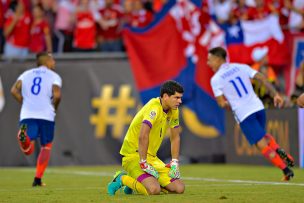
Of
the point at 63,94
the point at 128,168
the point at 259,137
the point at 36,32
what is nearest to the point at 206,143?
the point at 63,94

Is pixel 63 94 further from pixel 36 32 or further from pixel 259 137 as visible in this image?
pixel 259 137

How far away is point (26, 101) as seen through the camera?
47.5 ft

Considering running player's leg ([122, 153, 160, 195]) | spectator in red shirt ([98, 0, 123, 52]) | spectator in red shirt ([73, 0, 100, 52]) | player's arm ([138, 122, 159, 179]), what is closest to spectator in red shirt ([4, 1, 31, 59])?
spectator in red shirt ([73, 0, 100, 52])

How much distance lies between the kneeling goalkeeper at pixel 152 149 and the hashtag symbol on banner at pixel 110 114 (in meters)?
9.78

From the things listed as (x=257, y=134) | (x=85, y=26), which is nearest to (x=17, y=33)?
(x=85, y=26)

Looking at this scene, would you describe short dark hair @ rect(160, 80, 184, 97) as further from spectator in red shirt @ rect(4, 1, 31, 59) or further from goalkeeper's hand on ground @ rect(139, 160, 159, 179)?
spectator in red shirt @ rect(4, 1, 31, 59)

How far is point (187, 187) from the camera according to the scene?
13039 mm

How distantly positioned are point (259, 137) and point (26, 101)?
409 centimetres

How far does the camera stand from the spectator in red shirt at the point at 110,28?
21703 millimetres

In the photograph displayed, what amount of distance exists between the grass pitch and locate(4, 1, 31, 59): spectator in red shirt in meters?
3.81

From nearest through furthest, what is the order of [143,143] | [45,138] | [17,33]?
[143,143] → [45,138] → [17,33]

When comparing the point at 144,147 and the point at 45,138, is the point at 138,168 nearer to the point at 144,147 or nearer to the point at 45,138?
the point at 144,147

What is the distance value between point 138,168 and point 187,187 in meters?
1.94

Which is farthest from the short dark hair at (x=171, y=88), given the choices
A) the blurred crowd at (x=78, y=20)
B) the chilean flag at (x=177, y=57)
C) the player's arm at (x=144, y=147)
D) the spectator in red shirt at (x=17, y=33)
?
the spectator in red shirt at (x=17, y=33)
